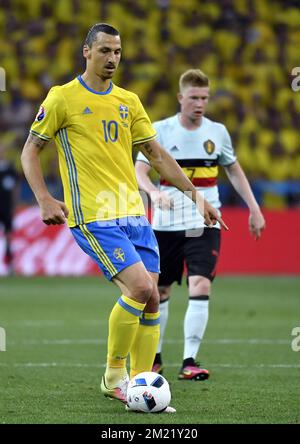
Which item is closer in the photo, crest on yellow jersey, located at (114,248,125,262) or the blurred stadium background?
crest on yellow jersey, located at (114,248,125,262)

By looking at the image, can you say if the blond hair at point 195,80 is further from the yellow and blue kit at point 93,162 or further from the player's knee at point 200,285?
the yellow and blue kit at point 93,162

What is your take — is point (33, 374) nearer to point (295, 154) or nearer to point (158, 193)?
point (158, 193)

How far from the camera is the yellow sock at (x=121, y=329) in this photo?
231 inches

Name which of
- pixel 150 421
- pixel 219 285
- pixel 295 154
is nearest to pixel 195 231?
pixel 150 421

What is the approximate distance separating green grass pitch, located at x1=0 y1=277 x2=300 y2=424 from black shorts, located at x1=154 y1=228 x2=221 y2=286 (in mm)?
767

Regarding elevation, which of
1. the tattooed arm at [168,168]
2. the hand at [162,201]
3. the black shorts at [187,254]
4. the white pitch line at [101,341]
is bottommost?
the white pitch line at [101,341]

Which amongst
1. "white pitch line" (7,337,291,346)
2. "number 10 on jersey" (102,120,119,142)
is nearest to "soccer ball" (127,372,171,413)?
"number 10 on jersey" (102,120,119,142)

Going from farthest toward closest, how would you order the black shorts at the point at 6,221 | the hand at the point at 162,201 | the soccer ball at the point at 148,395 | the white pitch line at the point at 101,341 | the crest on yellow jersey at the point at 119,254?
the black shorts at the point at 6,221, the white pitch line at the point at 101,341, the hand at the point at 162,201, the crest on yellow jersey at the point at 119,254, the soccer ball at the point at 148,395

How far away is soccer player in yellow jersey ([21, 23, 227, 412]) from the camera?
19.2 ft

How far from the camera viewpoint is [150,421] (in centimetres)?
536

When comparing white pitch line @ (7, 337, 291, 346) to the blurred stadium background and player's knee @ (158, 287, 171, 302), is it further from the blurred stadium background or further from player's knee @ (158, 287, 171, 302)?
the blurred stadium background

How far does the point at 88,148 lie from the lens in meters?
5.93

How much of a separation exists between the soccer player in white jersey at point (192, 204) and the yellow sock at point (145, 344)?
139cm

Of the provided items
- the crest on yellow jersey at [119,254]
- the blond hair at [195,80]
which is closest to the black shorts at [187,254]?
the blond hair at [195,80]
